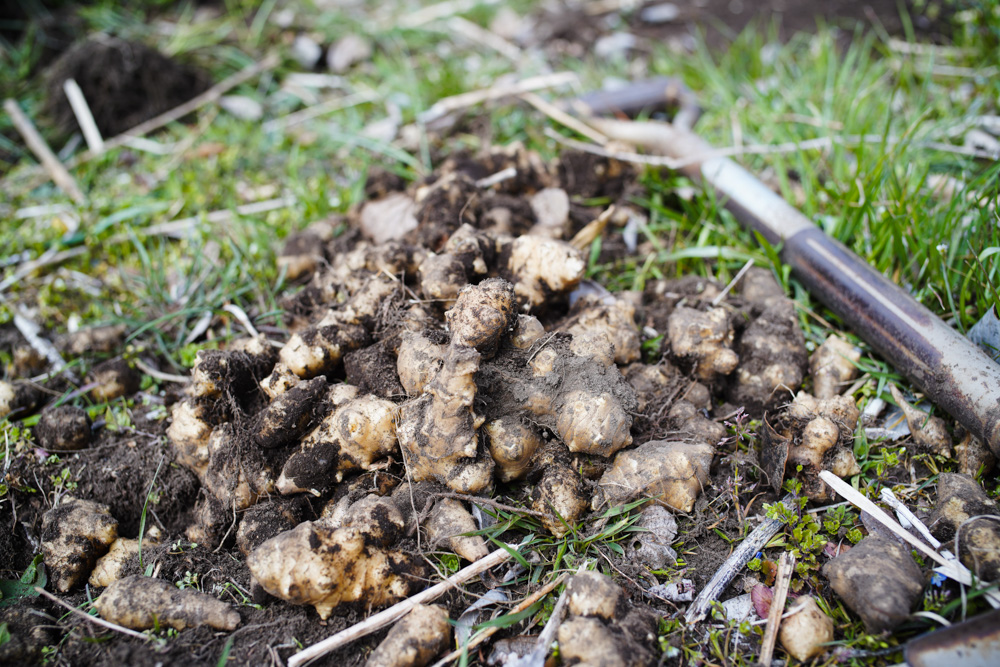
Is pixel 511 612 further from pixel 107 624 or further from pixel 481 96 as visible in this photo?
pixel 481 96

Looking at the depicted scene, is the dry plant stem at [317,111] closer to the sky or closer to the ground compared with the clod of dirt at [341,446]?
closer to the sky

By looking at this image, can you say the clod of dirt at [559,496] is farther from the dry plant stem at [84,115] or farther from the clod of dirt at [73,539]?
the dry plant stem at [84,115]

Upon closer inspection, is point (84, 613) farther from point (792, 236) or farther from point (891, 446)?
point (792, 236)

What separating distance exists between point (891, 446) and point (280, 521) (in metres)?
2.40

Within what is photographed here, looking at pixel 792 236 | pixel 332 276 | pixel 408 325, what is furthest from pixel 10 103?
pixel 792 236

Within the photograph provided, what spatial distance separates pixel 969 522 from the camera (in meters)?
1.88

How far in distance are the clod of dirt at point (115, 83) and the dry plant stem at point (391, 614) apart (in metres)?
4.71

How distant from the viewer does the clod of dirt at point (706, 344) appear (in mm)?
2455

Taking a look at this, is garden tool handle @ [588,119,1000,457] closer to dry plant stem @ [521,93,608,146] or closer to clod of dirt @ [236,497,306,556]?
dry plant stem @ [521,93,608,146]

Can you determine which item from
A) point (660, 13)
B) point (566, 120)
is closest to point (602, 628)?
point (566, 120)

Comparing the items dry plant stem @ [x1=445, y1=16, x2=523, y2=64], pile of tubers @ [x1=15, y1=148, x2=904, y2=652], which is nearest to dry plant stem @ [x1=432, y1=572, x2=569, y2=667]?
pile of tubers @ [x1=15, y1=148, x2=904, y2=652]

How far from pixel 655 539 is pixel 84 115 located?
5.24m

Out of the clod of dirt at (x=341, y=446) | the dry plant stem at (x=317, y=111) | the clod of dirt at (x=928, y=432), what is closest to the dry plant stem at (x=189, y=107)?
the dry plant stem at (x=317, y=111)

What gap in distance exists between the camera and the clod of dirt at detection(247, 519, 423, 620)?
183 cm
